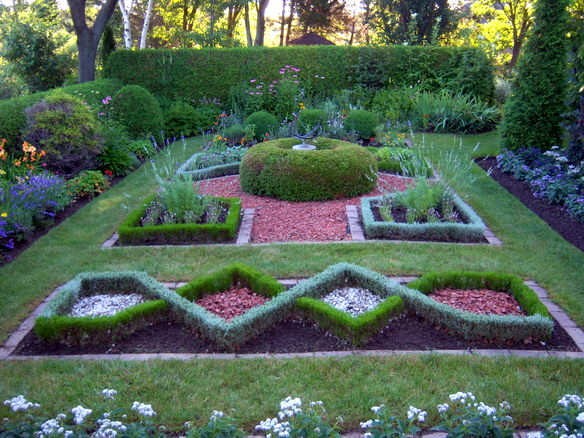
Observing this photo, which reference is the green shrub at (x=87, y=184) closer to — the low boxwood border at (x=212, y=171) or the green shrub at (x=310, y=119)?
the low boxwood border at (x=212, y=171)

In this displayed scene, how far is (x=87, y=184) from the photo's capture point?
23.4 feet

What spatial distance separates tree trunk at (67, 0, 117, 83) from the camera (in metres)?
12.9

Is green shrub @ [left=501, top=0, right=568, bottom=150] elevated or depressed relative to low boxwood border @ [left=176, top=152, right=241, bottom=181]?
elevated

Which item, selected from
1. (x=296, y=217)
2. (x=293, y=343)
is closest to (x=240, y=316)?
(x=293, y=343)

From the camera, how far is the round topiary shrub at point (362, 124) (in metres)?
9.56

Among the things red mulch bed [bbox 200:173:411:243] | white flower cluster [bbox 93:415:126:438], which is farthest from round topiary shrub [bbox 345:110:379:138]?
white flower cluster [bbox 93:415:126:438]

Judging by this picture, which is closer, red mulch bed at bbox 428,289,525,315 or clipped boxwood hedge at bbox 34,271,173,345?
clipped boxwood hedge at bbox 34,271,173,345

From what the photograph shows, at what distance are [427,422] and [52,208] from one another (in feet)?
17.3

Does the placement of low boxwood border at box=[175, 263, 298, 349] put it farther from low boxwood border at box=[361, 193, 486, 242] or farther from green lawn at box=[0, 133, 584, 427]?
low boxwood border at box=[361, 193, 486, 242]

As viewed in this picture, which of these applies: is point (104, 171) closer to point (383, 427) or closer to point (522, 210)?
point (522, 210)

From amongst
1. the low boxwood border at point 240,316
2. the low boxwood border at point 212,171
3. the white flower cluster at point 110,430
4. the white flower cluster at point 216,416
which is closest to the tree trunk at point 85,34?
the low boxwood border at point 212,171

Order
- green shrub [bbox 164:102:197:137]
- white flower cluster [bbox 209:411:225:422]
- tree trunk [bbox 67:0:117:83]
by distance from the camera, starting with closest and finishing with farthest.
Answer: white flower cluster [bbox 209:411:225:422]
green shrub [bbox 164:102:197:137]
tree trunk [bbox 67:0:117:83]

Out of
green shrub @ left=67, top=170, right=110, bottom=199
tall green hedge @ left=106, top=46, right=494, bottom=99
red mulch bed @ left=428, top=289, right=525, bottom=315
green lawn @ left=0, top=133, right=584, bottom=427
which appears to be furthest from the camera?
tall green hedge @ left=106, top=46, right=494, bottom=99

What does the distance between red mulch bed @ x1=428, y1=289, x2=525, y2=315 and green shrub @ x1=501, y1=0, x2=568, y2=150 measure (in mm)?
4833
